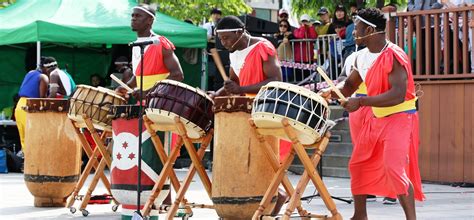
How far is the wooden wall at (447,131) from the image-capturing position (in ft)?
48.0

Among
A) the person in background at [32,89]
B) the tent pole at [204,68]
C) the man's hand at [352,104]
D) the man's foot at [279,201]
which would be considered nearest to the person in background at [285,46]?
the tent pole at [204,68]

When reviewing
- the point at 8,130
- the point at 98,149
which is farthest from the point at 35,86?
the point at 98,149

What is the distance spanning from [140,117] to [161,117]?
0.25 m

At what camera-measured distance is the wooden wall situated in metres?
14.6

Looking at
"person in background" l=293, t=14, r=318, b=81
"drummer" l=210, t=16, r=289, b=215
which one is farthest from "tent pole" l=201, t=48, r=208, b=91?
"drummer" l=210, t=16, r=289, b=215

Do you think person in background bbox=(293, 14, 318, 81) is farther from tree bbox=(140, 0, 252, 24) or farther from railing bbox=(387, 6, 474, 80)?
tree bbox=(140, 0, 252, 24)

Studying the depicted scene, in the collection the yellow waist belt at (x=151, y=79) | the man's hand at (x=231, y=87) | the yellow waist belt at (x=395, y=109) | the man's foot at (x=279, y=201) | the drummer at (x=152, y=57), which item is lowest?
the man's foot at (x=279, y=201)

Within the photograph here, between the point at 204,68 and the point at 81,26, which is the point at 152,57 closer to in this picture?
the point at 81,26

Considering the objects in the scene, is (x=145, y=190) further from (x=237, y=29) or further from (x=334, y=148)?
(x=334, y=148)

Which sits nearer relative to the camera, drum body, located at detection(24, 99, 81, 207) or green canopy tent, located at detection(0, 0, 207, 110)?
drum body, located at detection(24, 99, 81, 207)

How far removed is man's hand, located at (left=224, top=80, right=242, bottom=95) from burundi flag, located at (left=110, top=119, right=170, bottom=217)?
895mm

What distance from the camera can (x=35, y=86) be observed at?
17297 mm

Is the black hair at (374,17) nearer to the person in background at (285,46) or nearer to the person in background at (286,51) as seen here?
the person in background at (286,51)

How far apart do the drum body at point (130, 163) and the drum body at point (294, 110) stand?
1601mm
